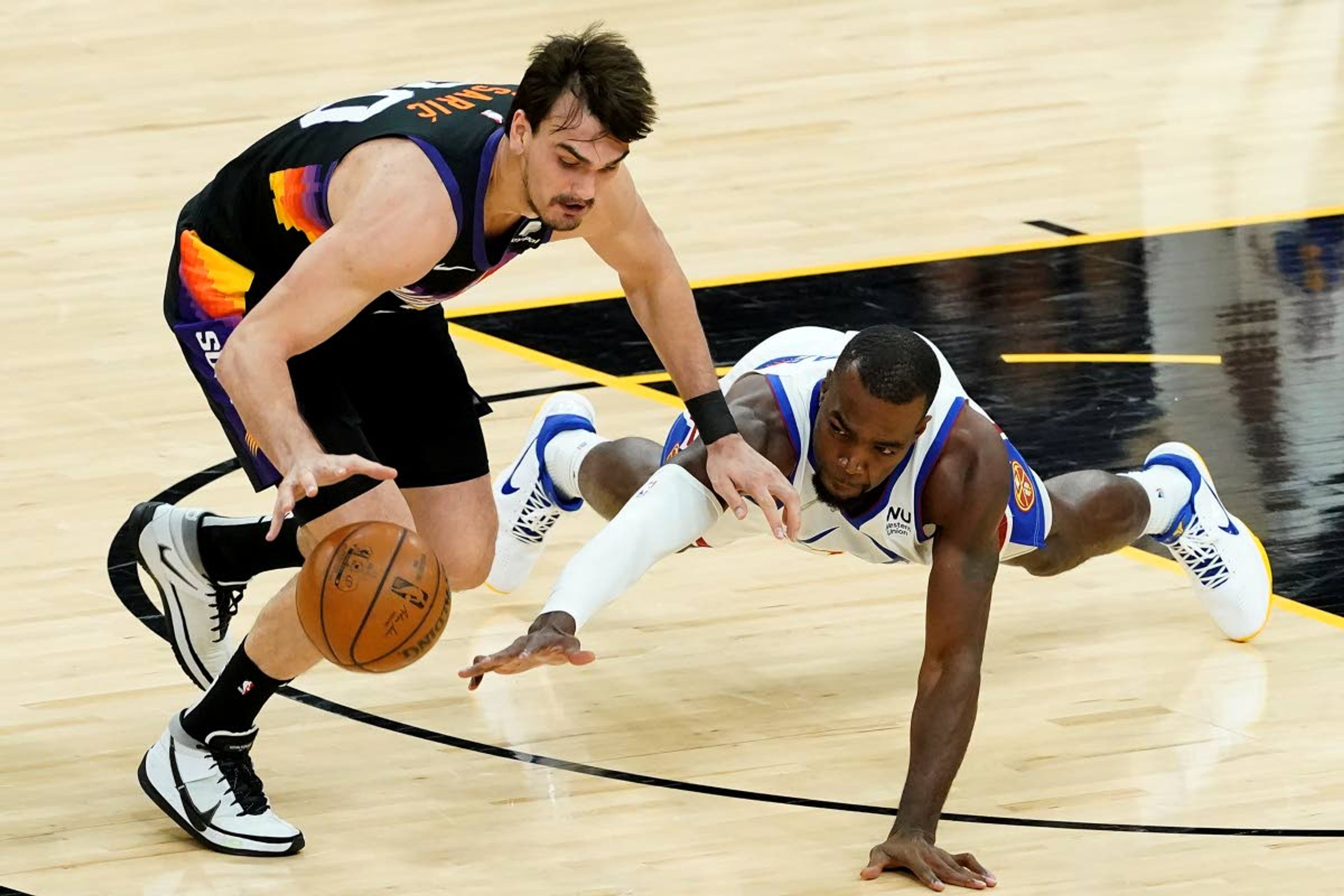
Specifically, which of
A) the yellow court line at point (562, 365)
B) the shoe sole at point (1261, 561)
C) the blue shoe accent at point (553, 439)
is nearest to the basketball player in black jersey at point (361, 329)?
the blue shoe accent at point (553, 439)

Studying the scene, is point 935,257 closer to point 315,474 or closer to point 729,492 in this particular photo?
point 729,492

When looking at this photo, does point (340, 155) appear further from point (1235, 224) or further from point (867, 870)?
point (1235, 224)

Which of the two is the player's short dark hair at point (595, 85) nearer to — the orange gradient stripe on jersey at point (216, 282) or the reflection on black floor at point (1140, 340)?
the orange gradient stripe on jersey at point (216, 282)

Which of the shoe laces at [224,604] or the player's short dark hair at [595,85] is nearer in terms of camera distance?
the player's short dark hair at [595,85]

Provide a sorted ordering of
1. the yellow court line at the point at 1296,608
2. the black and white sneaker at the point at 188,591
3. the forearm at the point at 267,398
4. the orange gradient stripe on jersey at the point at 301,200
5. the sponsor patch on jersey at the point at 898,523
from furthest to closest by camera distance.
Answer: the yellow court line at the point at 1296,608
the black and white sneaker at the point at 188,591
the sponsor patch on jersey at the point at 898,523
the orange gradient stripe on jersey at the point at 301,200
the forearm at the point at 267,398

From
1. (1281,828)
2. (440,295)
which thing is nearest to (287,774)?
(440,295)

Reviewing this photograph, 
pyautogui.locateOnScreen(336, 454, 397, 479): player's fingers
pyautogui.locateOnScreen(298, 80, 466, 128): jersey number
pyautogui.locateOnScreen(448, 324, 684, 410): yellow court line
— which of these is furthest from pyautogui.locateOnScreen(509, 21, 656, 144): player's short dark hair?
pyautogui.locateOnScreen(448, 324, 684, 410): yellow court line

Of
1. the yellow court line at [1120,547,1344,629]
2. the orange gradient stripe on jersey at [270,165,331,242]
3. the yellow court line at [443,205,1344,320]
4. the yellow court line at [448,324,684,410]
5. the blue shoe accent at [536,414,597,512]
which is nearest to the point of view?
the orange gradient stripe on jersey at [270,165,331,242]

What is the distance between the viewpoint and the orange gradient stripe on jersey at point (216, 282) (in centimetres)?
514

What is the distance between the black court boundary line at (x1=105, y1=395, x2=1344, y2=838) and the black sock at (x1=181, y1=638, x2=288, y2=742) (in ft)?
1.77

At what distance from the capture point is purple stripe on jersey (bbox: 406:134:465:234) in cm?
473

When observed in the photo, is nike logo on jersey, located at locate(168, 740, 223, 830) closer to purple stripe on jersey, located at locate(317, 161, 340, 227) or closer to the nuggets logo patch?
purple stripe on jersey, located at locate(317, 161, 340, 227)

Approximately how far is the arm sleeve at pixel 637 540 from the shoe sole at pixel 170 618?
1.17 m

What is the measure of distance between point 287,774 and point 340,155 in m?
1.53
